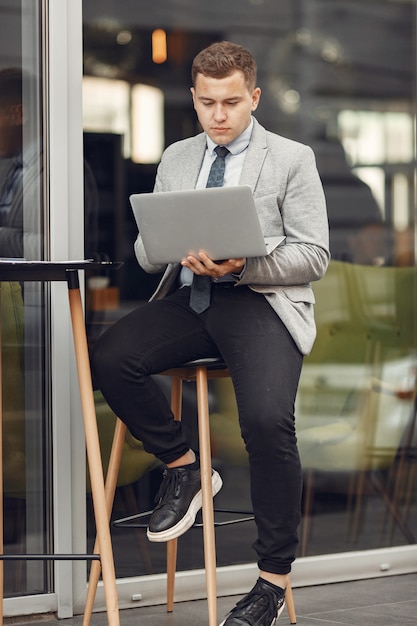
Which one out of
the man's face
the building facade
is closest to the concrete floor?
the building facade

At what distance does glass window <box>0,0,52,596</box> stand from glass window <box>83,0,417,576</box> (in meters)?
0.17

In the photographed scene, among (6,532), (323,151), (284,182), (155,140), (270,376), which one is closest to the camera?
(270,376)

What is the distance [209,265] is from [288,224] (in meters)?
0.31

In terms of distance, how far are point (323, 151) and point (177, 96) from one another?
1.65 ft

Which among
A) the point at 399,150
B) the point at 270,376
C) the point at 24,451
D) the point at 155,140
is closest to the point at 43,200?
the point at 155,140

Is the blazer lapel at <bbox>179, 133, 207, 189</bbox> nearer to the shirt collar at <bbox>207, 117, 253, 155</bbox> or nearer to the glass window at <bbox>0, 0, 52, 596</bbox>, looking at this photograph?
the shirt collar at <bbox>207, 117, 253, 155</bbox>

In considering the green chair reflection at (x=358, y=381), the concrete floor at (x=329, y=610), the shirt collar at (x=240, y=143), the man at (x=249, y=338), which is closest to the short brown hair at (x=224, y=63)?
the man at (x=249, y=338)

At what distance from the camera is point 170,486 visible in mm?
2568

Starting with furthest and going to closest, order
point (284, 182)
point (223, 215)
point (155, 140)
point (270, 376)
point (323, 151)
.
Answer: point (323, 151) → point (155, 140) → point (284, 182) → point (270, 376) → point (223, 215)

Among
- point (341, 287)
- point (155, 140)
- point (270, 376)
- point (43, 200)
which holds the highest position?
point (155, 140)

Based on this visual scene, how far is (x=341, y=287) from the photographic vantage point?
11.1 ft

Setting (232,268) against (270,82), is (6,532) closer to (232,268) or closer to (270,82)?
(232,268)

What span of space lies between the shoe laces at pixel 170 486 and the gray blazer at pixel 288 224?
1.40 feet

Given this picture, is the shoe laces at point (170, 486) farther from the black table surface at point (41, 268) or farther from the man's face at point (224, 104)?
the man's face at point (224, 104)
